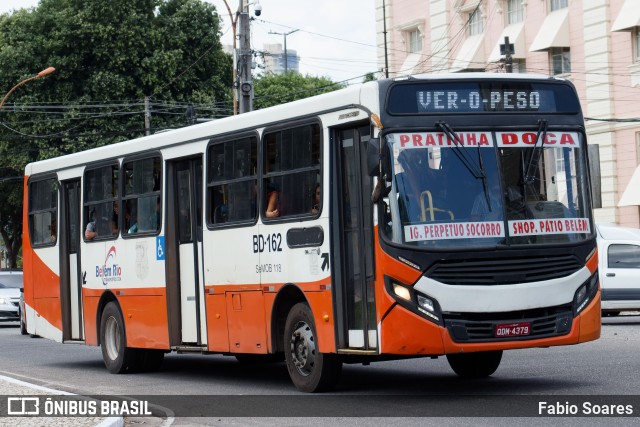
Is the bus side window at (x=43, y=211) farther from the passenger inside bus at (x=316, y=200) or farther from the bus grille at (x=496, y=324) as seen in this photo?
the bus grille at (x=496, y=324)

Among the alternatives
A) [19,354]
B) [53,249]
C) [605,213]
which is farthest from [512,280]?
[605,213]

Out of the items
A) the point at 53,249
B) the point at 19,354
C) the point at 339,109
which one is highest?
the point at 339,109

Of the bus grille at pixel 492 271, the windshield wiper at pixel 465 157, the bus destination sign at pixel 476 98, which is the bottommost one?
the bus grille at pixel 492 271

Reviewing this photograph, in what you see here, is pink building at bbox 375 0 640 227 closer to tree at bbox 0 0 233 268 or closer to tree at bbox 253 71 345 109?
tree at bbox 0 0 233 268

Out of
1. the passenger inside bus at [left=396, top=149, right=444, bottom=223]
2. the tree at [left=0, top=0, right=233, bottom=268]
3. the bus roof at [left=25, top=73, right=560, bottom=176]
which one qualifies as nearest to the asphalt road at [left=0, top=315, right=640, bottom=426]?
the passenger inside bus at [left=396, top=149, right=444, bottom=223]

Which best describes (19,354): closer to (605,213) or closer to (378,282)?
(378,282)

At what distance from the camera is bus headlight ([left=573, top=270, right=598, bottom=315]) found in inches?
509

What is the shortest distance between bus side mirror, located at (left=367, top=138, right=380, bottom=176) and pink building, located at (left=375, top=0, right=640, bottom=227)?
1057 inches

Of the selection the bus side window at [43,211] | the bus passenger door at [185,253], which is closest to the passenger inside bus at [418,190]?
the bus passenger door at [185,253]

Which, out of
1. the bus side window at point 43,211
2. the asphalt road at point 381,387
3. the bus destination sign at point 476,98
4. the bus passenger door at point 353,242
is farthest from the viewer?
the bus side window at point 43,211

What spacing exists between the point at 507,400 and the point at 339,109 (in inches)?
130

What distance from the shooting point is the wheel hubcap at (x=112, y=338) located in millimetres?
18812

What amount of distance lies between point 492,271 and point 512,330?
1.91 ft

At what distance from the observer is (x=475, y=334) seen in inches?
492
